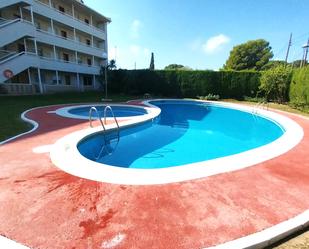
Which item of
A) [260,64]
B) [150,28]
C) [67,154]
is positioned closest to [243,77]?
[150,28]

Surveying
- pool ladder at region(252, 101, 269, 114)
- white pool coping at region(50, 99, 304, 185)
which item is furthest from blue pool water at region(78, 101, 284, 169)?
pool ladder at region(252, 101, 269, 114)

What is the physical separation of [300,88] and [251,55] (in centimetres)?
3783

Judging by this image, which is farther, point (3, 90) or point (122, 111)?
point (3, 90)

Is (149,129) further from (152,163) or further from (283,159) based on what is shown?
(283,159)

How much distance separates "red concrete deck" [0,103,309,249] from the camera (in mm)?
2680

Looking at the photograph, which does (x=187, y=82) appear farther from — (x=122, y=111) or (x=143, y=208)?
(x=143, y=208)

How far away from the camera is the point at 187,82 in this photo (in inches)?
955

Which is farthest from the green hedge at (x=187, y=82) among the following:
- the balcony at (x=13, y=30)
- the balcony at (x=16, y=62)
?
the balcony at (x=13, y=30)

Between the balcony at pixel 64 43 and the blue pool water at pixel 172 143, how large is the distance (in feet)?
56.1

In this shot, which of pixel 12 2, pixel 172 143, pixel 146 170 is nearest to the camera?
pixel 146 170

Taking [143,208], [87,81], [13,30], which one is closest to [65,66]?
[87,81]

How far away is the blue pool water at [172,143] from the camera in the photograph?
268 inches

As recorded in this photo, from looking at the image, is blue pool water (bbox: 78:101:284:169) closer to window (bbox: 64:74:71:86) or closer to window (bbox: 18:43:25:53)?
window (bbox: 18:43:25:53)

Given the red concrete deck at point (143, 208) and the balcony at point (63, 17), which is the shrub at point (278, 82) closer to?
the red concrete deck at point (143, 208)
